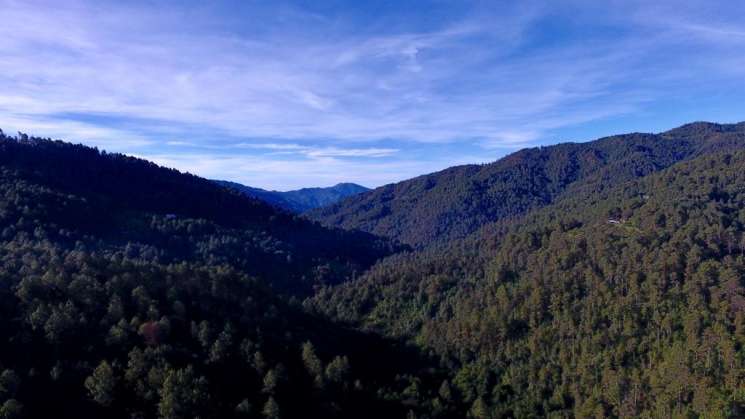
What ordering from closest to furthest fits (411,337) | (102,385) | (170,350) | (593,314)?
(102,385)
(170,350)
(593,314)
(411,337)

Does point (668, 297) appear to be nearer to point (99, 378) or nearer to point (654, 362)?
point (654, 362)

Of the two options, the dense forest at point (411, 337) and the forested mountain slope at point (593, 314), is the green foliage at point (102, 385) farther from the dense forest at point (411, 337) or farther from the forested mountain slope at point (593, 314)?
the forested mountain slope at point (593, 314)

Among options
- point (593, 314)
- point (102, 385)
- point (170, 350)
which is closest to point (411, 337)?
point (593, 314)

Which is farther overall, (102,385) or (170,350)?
(170,350)

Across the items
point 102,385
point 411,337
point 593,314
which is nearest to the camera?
point 102,385

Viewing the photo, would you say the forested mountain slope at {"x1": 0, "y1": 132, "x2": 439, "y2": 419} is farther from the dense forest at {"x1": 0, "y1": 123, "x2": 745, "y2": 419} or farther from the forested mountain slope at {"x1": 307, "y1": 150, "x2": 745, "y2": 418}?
the forested mountain slope at {"x1": 307, "y1": 150, "x2": 745, "y2": 418}

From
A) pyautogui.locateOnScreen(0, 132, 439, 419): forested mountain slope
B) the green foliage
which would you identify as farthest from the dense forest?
pyautogui.locateOnScreen(0, 132, 439, 419): forested mountain slope

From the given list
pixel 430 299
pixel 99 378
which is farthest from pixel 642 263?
pixel 99 378

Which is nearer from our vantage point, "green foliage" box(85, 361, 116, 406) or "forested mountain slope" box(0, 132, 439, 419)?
"green foliage" box(85, 361, 116, 406)

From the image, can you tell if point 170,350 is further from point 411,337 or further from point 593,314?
point 593,314
